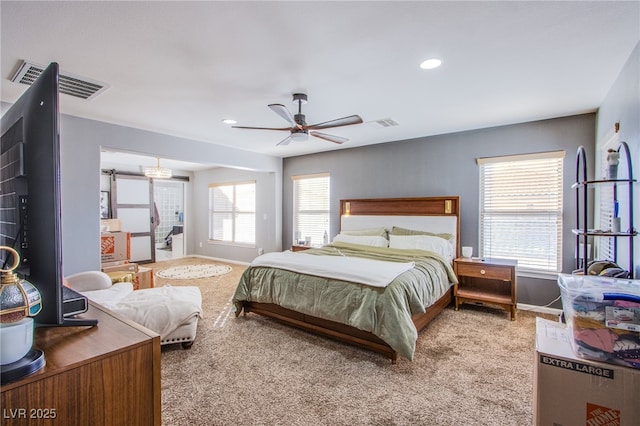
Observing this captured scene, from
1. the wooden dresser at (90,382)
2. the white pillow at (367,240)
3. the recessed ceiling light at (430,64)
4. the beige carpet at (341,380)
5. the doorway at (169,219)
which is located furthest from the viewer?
the doorway at (169,219)

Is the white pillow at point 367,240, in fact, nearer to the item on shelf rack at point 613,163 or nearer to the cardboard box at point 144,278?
the item on shelf rack at point 613,163

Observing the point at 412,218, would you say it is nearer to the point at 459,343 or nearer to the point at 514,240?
the point at 514,240

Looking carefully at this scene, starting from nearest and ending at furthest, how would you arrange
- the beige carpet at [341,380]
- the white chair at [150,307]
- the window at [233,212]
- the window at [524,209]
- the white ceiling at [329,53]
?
1. the white ceiling at [329,53]
2. the beige carpet at [341,380]
3. the white chair at [150,307]
4. the window at [524,209]
5. the window at [233,212]

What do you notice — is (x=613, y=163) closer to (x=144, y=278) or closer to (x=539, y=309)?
(x=539, y=309)

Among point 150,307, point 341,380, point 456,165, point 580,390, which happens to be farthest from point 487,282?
point 150,307

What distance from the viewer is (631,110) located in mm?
2211

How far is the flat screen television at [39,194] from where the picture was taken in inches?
33.7

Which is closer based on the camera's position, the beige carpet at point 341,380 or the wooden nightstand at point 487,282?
the beige carpet at point 341,380

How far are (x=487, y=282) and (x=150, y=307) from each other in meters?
4.13

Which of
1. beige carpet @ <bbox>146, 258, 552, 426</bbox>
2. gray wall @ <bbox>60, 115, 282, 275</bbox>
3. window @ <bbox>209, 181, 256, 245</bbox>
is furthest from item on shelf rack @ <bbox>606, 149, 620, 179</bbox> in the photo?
window @ <bbox>209, 181, 256, 245</bbox>

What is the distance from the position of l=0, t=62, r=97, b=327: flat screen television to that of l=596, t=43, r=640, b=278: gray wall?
3094 millimetres

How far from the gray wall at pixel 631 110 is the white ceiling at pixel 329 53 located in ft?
0.32

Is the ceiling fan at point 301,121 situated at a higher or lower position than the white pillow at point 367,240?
higher

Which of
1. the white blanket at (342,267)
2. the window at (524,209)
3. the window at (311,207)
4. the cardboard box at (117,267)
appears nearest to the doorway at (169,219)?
the cardboard box at (117,267)
